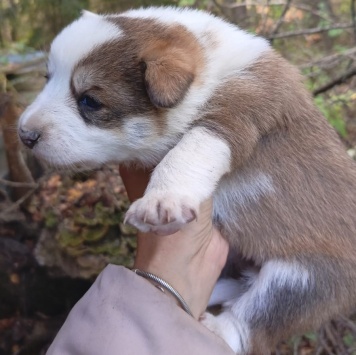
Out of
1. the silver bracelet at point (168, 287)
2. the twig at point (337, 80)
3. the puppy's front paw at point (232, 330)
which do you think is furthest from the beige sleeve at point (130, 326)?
the twig at point (337, 80)

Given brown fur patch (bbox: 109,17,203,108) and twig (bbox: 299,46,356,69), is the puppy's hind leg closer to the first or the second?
brown fur patch (bbox: 109,17,203,108)

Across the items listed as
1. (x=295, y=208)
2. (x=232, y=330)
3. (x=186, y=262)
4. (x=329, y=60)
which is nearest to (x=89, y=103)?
(x=186, y=262)

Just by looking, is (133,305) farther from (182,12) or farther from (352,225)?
(182,12)

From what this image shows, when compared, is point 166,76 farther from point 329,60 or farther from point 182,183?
point 329,60

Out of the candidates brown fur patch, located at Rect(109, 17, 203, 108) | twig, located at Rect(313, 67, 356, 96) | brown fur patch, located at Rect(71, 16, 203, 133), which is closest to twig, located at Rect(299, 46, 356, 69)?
twig, located at Rect(313, 67, 356, 96)

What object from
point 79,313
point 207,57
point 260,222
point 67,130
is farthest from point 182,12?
point 79,313

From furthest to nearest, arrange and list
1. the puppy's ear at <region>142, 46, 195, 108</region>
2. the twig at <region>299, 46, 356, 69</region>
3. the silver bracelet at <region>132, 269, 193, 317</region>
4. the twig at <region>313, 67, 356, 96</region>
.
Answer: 1. the twig at <region>299, 46, 356, 69</region>
2. the twig at <region>313, 67, 356, 96</region>
3. the silver bracelet at <region>132, 269, 193, 317</region>
4. the puppy's ear at <region>142, 46, 195, 108</region>

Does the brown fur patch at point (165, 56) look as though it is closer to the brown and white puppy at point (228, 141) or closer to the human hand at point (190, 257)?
the brown and white puppy at point (228, 141)

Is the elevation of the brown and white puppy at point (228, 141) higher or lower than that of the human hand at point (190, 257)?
higher
